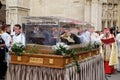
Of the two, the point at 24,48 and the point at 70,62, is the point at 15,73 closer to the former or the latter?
the point at 24,48

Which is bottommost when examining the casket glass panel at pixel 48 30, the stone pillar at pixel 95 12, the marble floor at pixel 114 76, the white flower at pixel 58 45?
the marble floor at pixel 114 76

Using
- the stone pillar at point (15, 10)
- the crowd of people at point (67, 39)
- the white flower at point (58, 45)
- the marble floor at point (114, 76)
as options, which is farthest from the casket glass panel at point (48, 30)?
the stone pillar at point (15, 10)

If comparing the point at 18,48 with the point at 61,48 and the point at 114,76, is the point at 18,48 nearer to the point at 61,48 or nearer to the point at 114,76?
the point at 61,48

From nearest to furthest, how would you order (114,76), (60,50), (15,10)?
(60,50)
(114,76)
(15,10)

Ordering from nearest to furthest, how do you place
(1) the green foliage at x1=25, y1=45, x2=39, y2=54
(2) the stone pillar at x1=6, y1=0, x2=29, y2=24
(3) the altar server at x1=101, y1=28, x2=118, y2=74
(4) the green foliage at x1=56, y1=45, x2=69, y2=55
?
(4) the green foliage at x1=56, y1=45, x2=69, y2=55 → (1) the green foliage at x1=25, y1=45, x2=39, y2=54 → (3) the altar server at x1=101, y1=28, x2=118, y2=74 → (2) the stone pillar at x1=6, y1=0, x2=29, y2=24

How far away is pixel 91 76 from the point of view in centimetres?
875

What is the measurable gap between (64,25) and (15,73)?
1503 millimetres

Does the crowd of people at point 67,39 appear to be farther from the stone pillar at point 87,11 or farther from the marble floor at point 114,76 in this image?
the stone pillar at point 87,11

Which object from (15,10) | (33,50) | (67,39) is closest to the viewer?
(33,50)

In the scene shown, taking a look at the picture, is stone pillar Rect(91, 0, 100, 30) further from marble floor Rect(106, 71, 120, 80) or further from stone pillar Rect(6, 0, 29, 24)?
marble floor Rect(106, 71, 120, 80)

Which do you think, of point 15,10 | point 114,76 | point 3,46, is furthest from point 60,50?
point 15,10

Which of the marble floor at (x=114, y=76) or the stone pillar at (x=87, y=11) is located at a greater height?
the stone pillar at (x=87, y=11)

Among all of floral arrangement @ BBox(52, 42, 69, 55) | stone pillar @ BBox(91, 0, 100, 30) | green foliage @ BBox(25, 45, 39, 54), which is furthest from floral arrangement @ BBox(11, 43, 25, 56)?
stone pillar @ BBox(91, 0, 100, 30)

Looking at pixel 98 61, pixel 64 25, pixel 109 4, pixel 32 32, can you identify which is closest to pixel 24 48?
pixel 32 32
